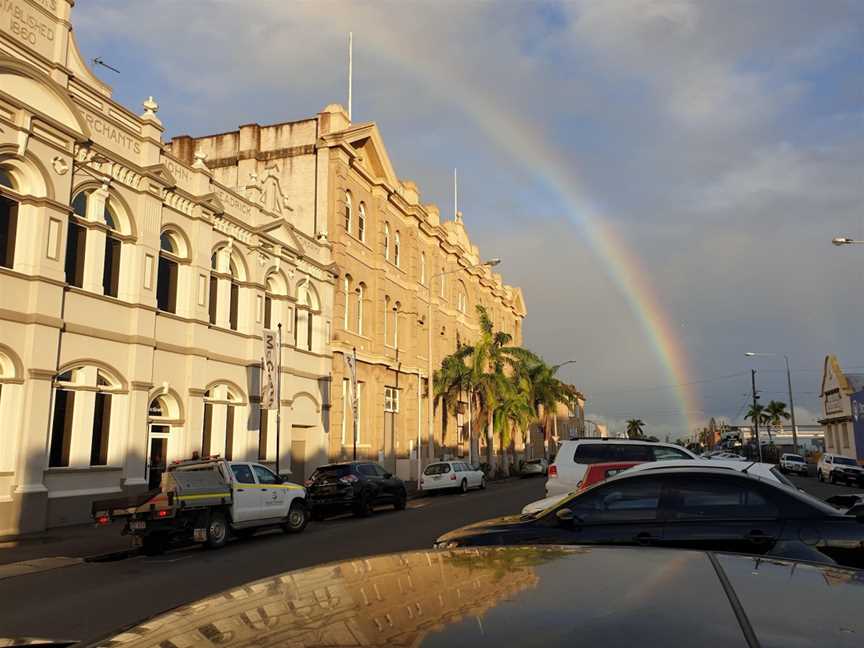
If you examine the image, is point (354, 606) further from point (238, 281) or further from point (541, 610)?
point (238, 281)

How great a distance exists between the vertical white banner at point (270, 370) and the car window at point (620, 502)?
18778 millimetres

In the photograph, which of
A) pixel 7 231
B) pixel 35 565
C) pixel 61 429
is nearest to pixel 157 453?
pixel 61 429

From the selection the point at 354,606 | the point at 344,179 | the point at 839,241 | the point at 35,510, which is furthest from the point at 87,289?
the point at 839,241

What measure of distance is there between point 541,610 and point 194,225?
23.4 m

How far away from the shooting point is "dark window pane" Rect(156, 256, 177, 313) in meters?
22.3

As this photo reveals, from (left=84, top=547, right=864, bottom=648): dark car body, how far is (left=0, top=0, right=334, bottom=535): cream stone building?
55.6ft

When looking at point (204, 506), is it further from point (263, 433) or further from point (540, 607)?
point (540, 607)

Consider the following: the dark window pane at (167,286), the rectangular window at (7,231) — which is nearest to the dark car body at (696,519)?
the rectangular window at (7,231)

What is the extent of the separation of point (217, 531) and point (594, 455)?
8.01m

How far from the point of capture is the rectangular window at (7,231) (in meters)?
17.1

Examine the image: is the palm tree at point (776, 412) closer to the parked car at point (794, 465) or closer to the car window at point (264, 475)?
the parked car at point (794, 465)

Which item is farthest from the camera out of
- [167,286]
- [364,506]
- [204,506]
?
[167,286]

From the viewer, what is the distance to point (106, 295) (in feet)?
65.2

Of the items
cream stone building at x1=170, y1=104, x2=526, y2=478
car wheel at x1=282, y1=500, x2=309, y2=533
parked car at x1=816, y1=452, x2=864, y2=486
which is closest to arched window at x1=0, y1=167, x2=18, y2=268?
car wheel at x1=282, y1=500, x2=309, y2=533
